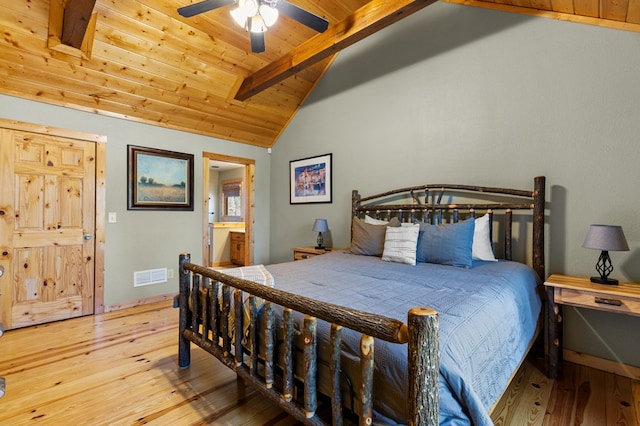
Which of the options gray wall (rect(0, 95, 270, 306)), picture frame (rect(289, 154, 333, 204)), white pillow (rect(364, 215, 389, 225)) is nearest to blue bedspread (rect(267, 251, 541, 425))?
white pillow (rect(364, 215, 389, 225))

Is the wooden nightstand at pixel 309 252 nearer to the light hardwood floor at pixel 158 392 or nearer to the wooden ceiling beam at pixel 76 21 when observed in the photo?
the light hardwood floor at pixel 158 392

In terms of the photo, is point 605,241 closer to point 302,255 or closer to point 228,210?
point 302,255

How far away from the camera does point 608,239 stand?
6.44ft

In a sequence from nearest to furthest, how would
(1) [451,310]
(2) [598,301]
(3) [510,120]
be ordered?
(1) [451,310] < (2) [598,301] < (3) [510,120]

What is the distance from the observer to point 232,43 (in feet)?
11.0

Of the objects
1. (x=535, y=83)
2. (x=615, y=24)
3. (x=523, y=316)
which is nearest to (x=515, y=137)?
(x=535, y=83)

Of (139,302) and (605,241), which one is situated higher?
(605,241)

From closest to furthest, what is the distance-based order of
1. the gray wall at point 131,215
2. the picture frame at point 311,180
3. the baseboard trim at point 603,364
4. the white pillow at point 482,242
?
the baseboard trim at point 603,364, the white pillow at point 482,242, the gray wall at point 131,215, the picture frame at point 311,180

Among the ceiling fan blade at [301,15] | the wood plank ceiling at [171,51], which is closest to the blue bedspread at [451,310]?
the ceiling fan blade at [301,15]

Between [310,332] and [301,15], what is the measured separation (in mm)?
2131

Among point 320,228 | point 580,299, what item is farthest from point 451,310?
point 320,228

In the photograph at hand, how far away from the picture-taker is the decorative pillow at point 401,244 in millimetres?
2600

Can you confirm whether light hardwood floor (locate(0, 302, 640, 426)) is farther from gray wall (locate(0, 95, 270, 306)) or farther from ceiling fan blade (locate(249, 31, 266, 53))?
ceiling fan blade (locate(249, 31, 266, 53))

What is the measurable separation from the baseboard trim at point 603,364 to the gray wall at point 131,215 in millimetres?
4316
